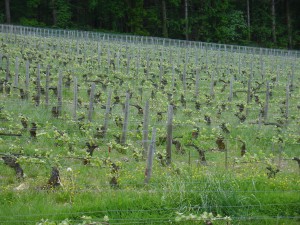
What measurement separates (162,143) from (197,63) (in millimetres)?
13513

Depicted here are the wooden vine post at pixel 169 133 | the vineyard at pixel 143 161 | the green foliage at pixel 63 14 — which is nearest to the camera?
the vineyard at pixel 143 161

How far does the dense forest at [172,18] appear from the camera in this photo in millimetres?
41406

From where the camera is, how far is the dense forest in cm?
4141

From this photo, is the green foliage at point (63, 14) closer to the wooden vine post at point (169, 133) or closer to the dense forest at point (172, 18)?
the dense forest at point (172, 18)

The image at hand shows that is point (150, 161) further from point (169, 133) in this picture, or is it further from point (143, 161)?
point (143, 161)

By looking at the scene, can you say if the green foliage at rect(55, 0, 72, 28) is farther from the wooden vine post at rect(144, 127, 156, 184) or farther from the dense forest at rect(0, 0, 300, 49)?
the wooden vine post at rect(144, 127, 156, 184)

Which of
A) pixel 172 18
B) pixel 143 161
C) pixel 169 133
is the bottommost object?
pixel 143 161

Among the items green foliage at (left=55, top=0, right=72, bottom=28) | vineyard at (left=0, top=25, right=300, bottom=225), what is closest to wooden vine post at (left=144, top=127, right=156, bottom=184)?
vineyard at (left=0, top=25, right=300, bottom=225)

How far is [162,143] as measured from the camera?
31.3ft

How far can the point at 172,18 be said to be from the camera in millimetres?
44156

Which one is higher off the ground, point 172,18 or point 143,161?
point 172,18

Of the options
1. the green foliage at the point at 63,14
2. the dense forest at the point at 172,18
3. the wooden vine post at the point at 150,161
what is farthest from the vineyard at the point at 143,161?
the dense forest at the point at 172,18

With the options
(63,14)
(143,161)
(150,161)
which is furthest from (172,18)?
(150,161)

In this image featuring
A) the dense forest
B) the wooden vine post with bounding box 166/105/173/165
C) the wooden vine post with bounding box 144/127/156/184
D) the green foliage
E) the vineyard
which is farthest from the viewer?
the dense forest
